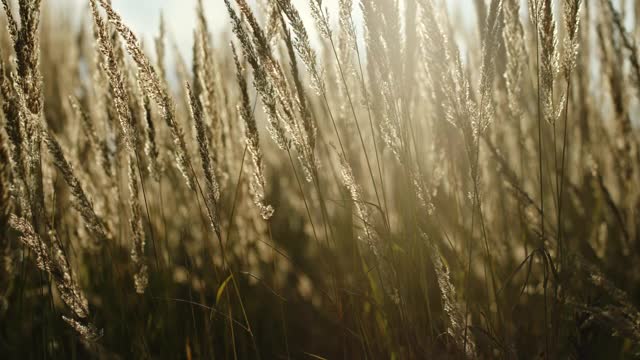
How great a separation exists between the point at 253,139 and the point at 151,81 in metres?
0.27

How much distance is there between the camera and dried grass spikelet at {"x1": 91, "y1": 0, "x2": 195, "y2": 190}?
1.18 metres

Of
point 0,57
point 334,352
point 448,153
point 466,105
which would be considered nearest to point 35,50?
point 0,57

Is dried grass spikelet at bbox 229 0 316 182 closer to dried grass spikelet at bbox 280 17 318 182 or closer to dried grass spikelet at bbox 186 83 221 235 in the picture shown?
dried grass spikelet at bbox 280 17 318 182

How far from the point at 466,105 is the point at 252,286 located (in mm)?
1354

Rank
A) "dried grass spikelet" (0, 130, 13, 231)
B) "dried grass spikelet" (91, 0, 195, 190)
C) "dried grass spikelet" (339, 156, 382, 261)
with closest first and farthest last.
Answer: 1. "dried grass spikelet" (91, 0, 195, 190)
2. "dried grass spikelet" (339, 156, 382, 261)
3. "dried grass spikelet" (0, 130, 13, 231)

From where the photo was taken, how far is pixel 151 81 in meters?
1.25

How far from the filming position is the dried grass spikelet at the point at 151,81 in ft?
3.87

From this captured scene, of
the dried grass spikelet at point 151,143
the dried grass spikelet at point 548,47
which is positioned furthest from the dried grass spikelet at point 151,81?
the dried grass spikelet at point 548,47

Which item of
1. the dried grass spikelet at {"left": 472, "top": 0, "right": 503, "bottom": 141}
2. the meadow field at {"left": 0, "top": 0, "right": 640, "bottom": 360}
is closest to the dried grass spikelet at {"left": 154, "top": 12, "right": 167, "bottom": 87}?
the meadow field at {"left": 0, "top": 0, "right": 640, "bottom": 360}

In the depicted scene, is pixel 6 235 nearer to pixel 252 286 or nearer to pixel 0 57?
pixel 0 57

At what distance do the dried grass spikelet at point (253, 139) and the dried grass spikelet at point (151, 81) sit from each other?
6.5 inches

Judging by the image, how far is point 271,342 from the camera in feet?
6.64

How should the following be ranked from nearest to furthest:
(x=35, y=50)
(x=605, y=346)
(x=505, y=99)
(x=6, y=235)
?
(x=35, y=50) < (x=6, y=235) < (x=605, y=346) < (x=505, y=99)

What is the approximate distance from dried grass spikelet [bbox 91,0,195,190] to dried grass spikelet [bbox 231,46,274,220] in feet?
0.54
